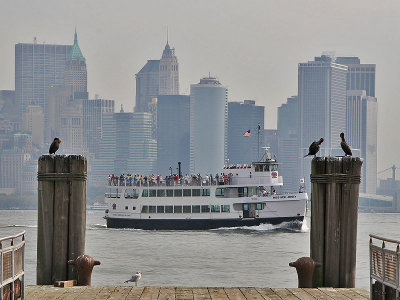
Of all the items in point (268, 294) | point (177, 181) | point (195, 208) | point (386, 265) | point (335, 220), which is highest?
point (335, 220)

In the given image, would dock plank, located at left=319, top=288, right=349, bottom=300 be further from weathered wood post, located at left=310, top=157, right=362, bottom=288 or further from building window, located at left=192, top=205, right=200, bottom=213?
building window, located at left=192, top=205, right=200, bottom=213

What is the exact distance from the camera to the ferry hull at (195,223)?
308 ft

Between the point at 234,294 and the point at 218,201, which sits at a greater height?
the point at 234,294

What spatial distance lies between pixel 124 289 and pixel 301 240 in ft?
220

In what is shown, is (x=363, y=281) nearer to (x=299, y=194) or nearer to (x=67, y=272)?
(x=67, y=272)

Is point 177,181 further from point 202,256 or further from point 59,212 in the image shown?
point 59,212

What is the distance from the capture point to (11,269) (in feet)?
56.7

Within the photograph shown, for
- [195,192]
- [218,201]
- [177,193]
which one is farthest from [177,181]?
[218,201]

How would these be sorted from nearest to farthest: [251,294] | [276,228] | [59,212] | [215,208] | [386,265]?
[386,265] → [251,294] → [59,212] → [276,228] → [215,208]

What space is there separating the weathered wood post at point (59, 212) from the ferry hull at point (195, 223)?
72.7 m

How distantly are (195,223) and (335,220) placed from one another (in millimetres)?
73594

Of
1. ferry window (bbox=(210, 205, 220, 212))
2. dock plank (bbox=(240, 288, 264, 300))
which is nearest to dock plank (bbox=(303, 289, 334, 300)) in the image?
dock plank (bbox=(240, 288, 264, 300))

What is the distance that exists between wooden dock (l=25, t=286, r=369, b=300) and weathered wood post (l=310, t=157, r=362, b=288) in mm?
559

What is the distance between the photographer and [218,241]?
273ft
